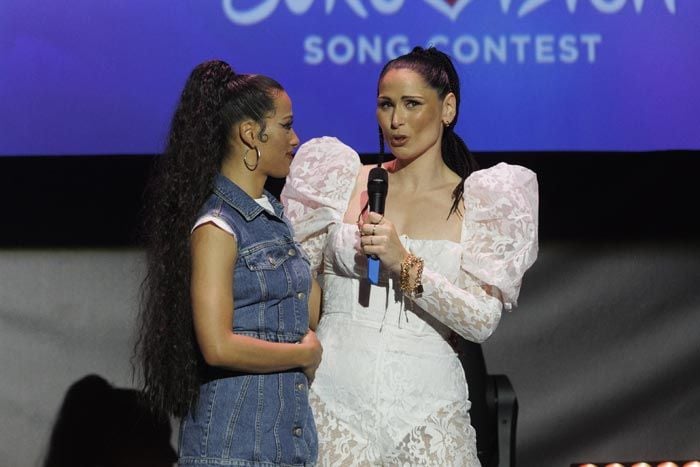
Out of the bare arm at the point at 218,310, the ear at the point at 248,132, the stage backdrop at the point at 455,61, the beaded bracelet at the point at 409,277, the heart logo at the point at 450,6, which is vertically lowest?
the bare arm at the point at 218,310

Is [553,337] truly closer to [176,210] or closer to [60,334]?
[60,334]

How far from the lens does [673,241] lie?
3.95 m

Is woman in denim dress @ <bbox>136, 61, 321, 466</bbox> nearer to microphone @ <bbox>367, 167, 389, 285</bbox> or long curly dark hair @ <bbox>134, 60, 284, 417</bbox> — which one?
long curly dark hair @ <bbox>134, 60, 284, 417</bbox>

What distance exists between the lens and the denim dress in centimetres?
231

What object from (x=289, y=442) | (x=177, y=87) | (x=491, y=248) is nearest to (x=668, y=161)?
(x=491, y=248)

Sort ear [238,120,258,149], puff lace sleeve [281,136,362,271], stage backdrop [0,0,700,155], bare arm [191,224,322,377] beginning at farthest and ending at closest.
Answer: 1. stage backdrop [0,0,700,155]
2. puff lace sleeve [281,136,362,271]
3. ear [238,120,258,149]
4. bare arm [191,224,322,377]

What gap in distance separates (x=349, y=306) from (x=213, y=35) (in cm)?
131

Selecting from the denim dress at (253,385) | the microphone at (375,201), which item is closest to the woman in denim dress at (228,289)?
the denim dress at (253,385)

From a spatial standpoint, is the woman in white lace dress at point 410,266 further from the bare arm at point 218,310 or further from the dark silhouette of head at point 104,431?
the dark silhouette of head at point 104,431

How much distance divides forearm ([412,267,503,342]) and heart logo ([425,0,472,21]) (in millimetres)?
1280

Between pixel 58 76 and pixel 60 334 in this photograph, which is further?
pixel 60 334

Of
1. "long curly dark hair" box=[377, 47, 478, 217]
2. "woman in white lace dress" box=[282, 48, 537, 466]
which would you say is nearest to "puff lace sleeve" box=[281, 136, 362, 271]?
"woman in white lace dress" box=[282, 48, 537, 466]

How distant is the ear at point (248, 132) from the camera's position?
2416mm

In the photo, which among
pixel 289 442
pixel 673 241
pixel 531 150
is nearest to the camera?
pixel 289 442
